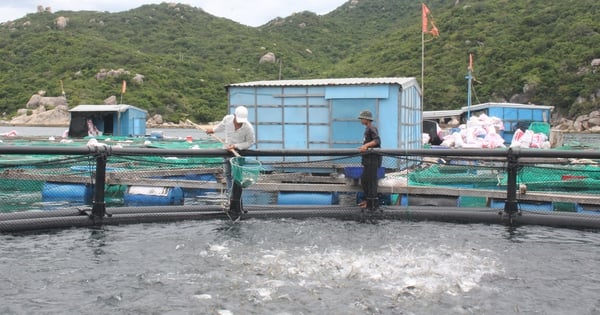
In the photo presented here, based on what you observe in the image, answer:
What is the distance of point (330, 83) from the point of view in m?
19.2

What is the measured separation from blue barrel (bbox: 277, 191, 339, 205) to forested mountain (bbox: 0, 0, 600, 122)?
54599 millimetres

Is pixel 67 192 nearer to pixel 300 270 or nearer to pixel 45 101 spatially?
pixel 300 270

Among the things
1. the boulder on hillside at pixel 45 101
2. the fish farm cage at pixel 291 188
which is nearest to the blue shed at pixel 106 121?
the fish farm cage at pixel 291 188

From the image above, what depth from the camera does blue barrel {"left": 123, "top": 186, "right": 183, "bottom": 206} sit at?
1585 centimetres

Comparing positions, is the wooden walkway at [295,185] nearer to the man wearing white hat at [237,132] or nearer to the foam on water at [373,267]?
the man wearing white hat at [237,132]

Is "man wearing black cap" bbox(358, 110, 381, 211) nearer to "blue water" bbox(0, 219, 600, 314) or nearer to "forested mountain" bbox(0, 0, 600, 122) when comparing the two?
"blue water" bbox(0, 219, 600, 314)

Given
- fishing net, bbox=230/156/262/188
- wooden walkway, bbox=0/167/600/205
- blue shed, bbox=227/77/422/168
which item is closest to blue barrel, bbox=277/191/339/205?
wooden walkway, bbox=0/167/600/205

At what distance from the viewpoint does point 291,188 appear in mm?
14148

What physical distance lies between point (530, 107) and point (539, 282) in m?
31.1

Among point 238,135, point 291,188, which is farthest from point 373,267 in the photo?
point 291,188

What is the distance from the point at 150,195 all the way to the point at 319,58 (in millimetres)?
102789

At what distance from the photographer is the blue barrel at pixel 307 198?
14609 mm

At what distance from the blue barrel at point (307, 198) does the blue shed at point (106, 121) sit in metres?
27.2

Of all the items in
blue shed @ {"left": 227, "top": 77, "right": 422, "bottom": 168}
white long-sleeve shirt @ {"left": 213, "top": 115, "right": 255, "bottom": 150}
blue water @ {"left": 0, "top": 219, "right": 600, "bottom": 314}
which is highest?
A: blue shed @ {"left": 227, "top": 77, "right": 422, "bottom": 168}
